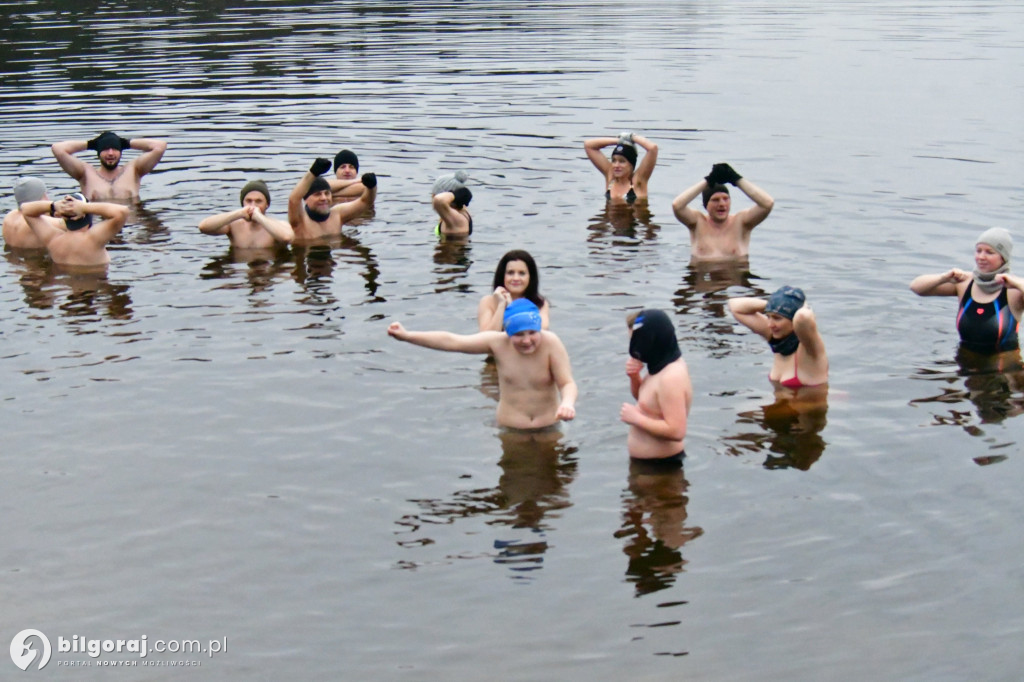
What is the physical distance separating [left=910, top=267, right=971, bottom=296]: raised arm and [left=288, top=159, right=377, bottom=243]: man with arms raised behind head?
28.2 feet

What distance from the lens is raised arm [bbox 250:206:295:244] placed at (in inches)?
717

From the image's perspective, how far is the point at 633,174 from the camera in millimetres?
21625

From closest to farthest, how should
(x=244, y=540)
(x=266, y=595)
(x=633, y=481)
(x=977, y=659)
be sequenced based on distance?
(x=977, y=659)
(x=266, y=595)
(x=244, y=540)
(x=633, y=481)

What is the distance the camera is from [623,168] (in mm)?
21484

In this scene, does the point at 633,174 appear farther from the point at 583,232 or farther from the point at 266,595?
the point at 266,595

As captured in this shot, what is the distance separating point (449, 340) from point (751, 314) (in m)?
3.92

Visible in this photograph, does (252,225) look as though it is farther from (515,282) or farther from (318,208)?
(515,282)

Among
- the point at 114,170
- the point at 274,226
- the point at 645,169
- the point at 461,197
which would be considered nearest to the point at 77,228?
the point at 274,226

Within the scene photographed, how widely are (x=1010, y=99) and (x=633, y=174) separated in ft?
49.0

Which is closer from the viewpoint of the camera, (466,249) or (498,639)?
(498,639)

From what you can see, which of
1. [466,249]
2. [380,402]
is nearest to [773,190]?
[466,249]

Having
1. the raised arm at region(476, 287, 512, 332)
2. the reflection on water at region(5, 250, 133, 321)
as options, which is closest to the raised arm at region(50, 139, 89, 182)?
the reflection on water at region(5, 250, 133, 321)

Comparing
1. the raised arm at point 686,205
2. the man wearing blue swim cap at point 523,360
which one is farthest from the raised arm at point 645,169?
the man wearing blue swim cap at point 523,360

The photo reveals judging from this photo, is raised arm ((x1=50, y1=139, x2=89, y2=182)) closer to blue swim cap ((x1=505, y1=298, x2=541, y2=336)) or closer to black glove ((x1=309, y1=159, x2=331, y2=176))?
black glove ((x1=309, y1=159, x2=331, y2=176))
